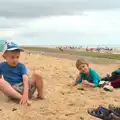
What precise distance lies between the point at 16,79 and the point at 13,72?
13 cm

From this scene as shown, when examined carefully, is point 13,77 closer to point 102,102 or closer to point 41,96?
point 41,96

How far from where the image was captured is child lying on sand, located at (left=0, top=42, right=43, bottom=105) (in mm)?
5598

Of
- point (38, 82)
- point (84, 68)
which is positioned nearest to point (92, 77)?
point (84, 68)

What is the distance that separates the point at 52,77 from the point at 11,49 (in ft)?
10.8

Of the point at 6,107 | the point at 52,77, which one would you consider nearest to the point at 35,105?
the point at 6,107

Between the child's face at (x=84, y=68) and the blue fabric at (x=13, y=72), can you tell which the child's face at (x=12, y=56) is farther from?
the child's face at (x=84, y=68)

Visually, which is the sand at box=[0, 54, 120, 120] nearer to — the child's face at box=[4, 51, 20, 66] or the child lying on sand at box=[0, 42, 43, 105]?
the child lying on sand at box=[0, 42, 43, 105]

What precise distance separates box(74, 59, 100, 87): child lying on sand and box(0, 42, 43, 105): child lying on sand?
5.56 feet

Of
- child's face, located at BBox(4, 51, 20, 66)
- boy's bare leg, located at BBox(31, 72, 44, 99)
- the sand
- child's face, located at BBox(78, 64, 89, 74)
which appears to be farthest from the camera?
child's face, located at BBox(78, 64, 89, 74)

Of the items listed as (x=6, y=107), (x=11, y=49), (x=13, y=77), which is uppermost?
(x=11, y=49)

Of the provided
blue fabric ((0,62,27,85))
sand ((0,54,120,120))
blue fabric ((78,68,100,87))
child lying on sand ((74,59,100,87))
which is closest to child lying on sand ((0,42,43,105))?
blue fabric ((0,62,27,85))

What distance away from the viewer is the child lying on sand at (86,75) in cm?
740

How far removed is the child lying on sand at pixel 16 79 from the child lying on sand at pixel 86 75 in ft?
5.56

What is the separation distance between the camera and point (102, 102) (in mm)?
5695
